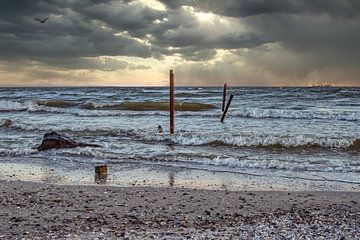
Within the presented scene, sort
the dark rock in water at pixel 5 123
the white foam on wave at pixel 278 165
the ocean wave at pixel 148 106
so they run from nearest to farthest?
the white foam on wave at pixel 278 165, the dark rock in water at pixel 5 123, the ocean wave at pixel 148 106

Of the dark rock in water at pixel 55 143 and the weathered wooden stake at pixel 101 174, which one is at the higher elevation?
the dark rock in water at pixel 55 143

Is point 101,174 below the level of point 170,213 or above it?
below

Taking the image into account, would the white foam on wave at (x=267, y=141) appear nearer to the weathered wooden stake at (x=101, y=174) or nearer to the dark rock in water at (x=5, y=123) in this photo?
the weathered wooden stake at (x=101, y=174)

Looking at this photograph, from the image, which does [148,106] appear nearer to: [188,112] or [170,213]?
[188,112]

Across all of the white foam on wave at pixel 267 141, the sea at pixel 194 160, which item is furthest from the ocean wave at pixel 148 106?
the white foam on wave at pixel 267 141

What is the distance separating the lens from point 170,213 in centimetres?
687

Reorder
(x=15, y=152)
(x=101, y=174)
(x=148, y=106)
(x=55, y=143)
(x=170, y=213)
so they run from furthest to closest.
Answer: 1. (x=148, y=106)
2. (x=55, y=143)
3. (x=15, y=152)
4. (x=101, y=174)
5. (x=170, y=213)

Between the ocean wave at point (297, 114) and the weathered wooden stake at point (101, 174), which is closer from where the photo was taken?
the weathered wooden stake at point (101, 174)

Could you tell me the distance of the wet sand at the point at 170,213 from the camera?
5.76 meters

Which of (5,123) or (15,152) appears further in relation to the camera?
(5,123)

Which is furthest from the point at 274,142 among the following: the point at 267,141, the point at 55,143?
the point at 55,143

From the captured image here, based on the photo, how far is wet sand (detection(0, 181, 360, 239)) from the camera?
18.9ft

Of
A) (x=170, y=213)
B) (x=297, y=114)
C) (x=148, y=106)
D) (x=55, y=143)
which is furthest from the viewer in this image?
(x=148, y=106)

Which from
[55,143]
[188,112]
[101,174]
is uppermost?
[55,143]
